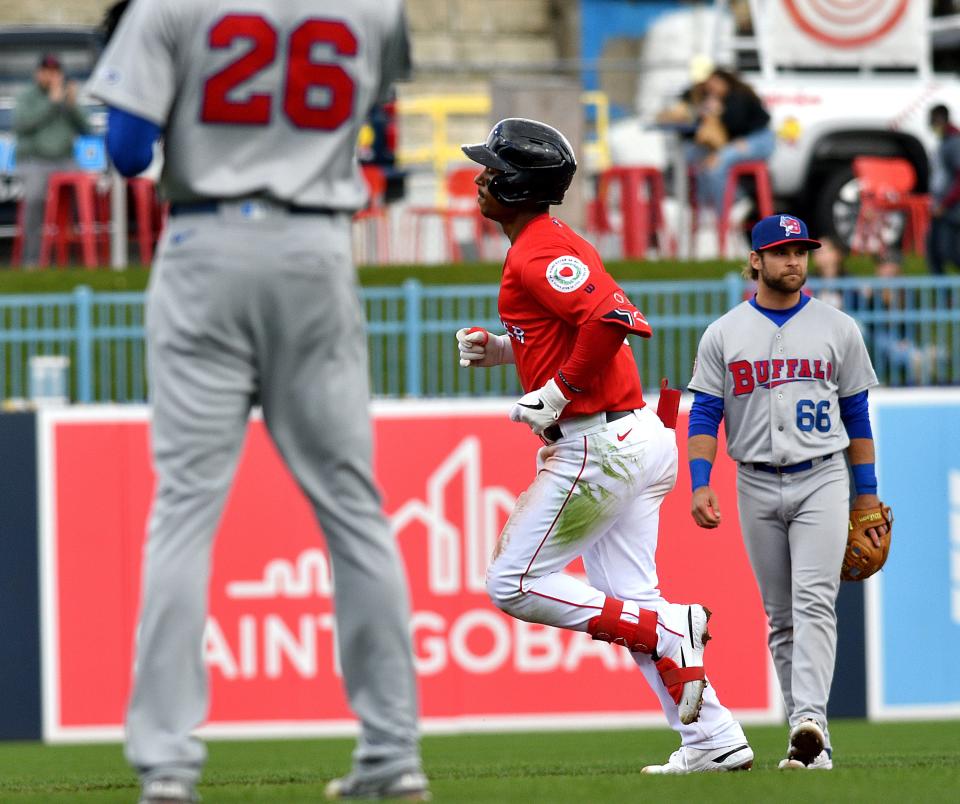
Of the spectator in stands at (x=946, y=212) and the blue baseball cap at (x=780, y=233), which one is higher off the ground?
the spectator in stands at (x=946, y=212)

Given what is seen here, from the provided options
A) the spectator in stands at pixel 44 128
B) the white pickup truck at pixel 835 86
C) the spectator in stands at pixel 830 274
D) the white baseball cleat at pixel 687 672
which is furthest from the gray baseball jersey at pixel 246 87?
the white pickup truck at pixel 835 86

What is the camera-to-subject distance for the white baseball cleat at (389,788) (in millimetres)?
4551

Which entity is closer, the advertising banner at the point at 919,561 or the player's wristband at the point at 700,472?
the player's wristband at the point at 700,472

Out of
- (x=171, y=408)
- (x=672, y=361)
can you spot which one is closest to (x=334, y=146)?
(x=171, y=408)

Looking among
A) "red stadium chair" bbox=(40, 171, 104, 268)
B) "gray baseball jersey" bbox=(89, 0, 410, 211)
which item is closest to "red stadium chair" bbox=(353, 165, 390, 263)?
"red stadium chair" bbox=(40, 171, 104, 268)

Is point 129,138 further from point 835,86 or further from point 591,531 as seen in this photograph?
point 835,86

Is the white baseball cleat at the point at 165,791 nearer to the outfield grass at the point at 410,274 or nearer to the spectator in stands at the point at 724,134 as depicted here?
the outfield grass at the point at 410,274

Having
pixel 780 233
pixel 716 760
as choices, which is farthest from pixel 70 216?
pixel 716 760

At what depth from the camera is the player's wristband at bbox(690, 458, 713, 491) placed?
21.5 ft

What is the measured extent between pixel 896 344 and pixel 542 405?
21.6 feet

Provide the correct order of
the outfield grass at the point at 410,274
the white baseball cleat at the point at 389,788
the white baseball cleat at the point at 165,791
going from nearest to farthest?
the white baseball cleat at the point at 165,791 < the white baseball cleat at the point at 389,788 < the outfield grass at the point at 410,274

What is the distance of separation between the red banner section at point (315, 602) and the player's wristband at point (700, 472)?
310 centimetres

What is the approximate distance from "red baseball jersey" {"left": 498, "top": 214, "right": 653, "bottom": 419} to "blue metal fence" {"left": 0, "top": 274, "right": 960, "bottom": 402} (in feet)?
17.6

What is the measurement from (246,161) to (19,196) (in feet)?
42.8
